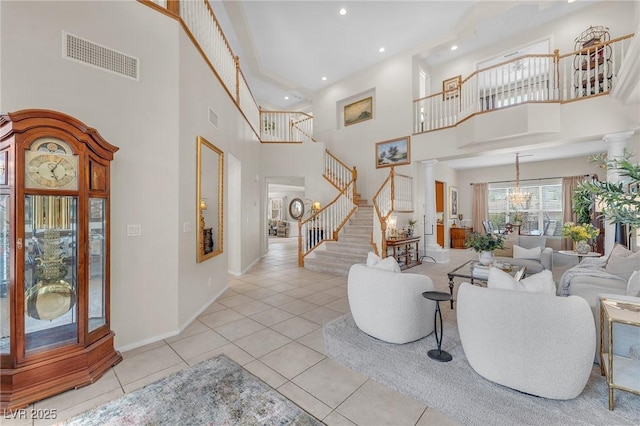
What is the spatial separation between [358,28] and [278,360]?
24.0ft

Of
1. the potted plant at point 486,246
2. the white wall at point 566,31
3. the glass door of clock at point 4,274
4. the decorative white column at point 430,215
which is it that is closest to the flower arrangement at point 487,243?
the potted plant at point 486,246

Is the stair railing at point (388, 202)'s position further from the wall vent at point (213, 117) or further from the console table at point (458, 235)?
the wall vent at point (213, 117)

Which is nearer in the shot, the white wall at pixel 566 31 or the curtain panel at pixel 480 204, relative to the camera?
the white wall at pixel 566 31

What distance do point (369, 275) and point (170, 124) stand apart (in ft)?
8.87

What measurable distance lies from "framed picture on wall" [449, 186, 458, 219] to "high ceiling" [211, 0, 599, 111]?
4354mm

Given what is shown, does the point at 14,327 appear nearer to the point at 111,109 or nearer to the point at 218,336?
the point at 218,336

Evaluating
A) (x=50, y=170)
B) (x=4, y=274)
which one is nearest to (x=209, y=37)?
(x=50, y=170)

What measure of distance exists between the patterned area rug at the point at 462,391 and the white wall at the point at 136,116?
1.99m

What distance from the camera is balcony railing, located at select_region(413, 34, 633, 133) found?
4.78m

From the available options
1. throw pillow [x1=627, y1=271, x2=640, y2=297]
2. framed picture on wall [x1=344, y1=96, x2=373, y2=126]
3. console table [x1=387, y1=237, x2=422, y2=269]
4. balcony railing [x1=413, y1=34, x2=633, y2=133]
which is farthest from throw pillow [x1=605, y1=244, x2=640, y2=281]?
framed picture on wall [x1=344, y1=96, x2=373, y2=126]

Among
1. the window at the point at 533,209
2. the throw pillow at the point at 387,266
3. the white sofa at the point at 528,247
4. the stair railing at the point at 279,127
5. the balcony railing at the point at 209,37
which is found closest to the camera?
the throw pillow at the point at 387,266

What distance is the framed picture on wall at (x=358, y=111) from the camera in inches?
328

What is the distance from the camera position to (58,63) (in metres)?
2.27

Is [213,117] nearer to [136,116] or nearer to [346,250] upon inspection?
[136,116]
